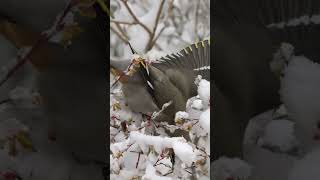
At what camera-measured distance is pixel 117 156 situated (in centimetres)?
111

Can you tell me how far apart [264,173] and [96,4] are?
1.96 feet

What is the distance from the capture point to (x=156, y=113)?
1.11 m

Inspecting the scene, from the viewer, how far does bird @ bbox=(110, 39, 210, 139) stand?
108 cm

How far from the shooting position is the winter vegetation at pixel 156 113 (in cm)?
108

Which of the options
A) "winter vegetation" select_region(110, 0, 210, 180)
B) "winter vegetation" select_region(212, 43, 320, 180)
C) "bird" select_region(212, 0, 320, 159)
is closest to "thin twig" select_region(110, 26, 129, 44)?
"winter vegetation" select_region(110, 0, 210, 180)

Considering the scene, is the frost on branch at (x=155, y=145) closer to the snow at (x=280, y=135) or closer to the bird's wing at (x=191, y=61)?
the bird's wing at (x=191, y=61)

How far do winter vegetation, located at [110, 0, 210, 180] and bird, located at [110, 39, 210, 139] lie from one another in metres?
0.01

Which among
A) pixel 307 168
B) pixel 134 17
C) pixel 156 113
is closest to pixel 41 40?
pixel 134 17

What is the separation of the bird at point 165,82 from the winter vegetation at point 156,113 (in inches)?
0.5

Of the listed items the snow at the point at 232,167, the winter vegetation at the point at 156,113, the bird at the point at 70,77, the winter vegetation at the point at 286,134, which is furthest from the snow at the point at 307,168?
the bird at the point at 70,77

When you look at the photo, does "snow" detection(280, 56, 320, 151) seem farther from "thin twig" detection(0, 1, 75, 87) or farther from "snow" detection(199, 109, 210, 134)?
"thin twig" detection(0, 1, 75, 87)

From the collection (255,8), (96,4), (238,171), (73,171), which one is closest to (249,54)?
(255,8)

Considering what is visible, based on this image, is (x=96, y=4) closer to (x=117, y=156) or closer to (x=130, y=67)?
(x=130, y=67)

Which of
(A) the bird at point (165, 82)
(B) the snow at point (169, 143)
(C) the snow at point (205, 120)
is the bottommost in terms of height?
(B) the snow at point (169, 143)
